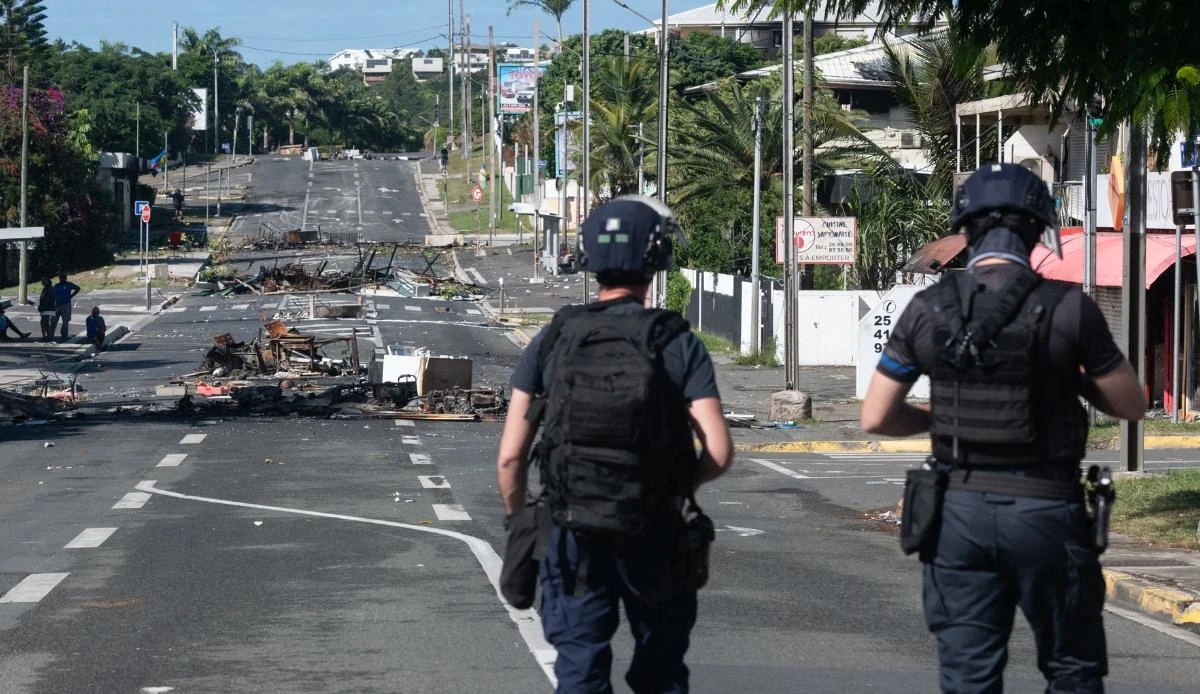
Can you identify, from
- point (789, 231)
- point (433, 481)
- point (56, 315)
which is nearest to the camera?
point (433, 481)

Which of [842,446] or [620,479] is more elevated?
[620,479]

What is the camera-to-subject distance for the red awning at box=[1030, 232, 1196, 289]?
2242 centimetres

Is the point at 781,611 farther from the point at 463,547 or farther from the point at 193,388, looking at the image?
the point at 193,388

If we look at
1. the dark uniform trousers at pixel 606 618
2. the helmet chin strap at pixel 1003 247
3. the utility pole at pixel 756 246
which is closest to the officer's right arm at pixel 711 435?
the dark uniform trousers at pixel 606 618

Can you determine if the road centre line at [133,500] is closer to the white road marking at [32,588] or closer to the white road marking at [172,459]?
the white road marking at [172,459]

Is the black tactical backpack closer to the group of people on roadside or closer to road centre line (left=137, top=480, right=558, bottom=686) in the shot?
road centre line (left=137, top=480, right=558, bottom=686)

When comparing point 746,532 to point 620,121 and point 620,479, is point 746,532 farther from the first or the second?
point 620,121

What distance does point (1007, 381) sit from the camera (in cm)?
452

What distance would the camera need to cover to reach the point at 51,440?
21422 mm

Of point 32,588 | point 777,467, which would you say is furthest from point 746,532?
point 777,467

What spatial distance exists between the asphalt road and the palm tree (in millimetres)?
51186

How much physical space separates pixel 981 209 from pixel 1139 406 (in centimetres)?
76

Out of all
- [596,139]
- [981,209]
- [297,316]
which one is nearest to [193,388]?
[297,316]

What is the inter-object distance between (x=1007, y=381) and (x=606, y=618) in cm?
134
